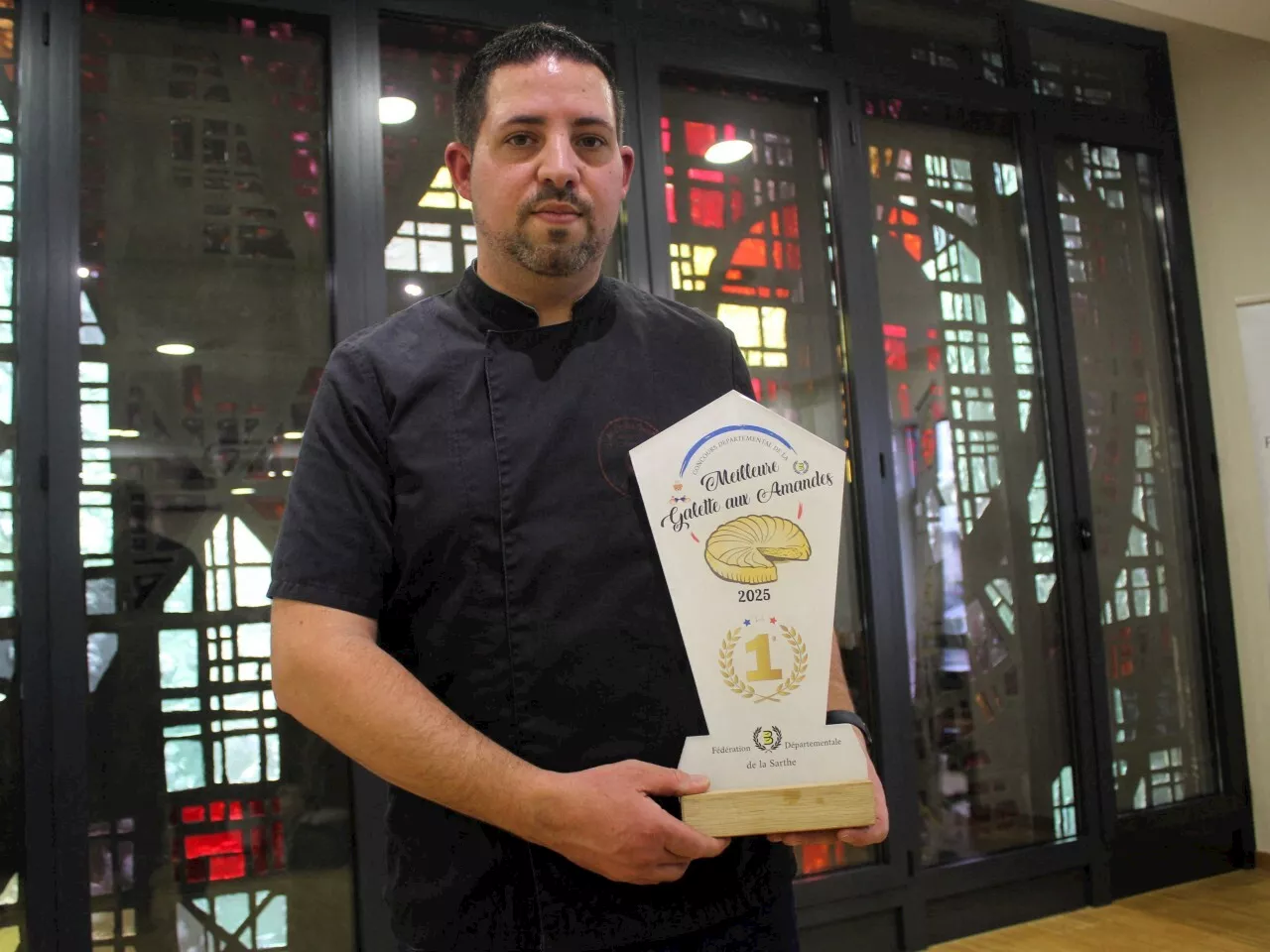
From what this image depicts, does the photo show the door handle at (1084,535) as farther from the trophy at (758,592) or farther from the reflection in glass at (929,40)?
the trophy at (758,592)

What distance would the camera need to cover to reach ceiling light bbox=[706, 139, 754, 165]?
9.70 ft

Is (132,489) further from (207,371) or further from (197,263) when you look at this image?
(197,263)

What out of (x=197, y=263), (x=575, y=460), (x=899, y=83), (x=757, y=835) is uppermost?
(x=899, y=83)

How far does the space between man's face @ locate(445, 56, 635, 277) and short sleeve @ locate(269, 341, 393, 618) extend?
203mm

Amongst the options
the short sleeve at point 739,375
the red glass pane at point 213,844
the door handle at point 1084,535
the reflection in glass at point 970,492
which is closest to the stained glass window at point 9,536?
the red glass pane at point 213,844

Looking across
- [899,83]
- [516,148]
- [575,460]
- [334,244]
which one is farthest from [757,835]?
[899,83]

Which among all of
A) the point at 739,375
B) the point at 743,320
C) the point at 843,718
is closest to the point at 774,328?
the point at 743,320

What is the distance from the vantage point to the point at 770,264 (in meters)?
3.00

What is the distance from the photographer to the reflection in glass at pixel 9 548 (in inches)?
83.4

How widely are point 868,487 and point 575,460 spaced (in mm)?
2109

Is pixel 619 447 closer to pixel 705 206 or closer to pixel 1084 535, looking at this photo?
pixel 705 206

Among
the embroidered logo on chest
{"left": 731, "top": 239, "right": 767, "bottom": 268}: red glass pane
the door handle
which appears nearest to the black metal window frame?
the door handle

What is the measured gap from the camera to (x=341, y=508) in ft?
2.94

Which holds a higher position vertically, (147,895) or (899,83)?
(899,83)
